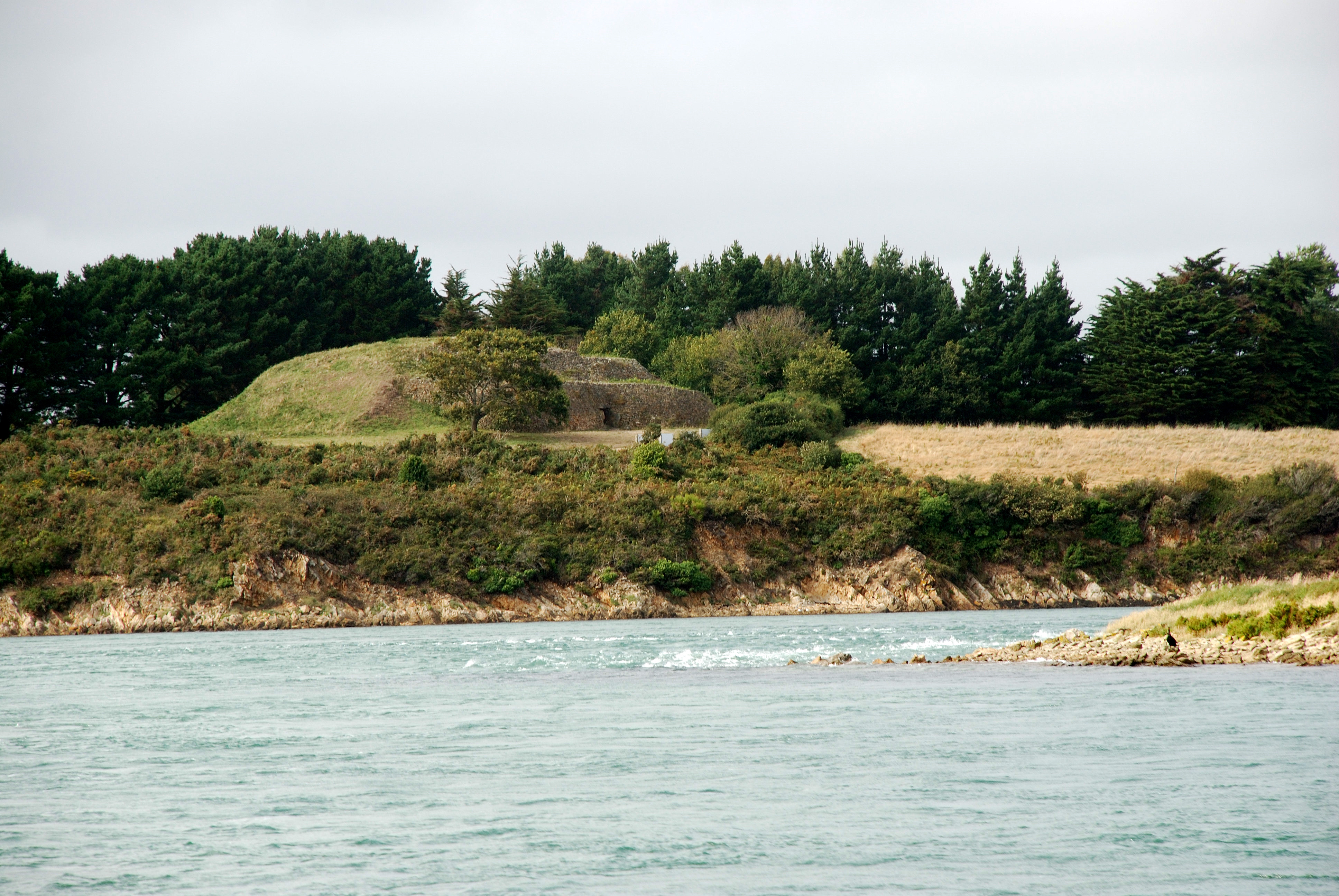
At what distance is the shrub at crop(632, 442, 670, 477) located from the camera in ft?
169

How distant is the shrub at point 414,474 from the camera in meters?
48.6

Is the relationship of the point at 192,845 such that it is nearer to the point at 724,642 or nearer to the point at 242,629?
the point at 724,642

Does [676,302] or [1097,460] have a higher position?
[676,302]

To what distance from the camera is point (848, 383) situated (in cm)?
6969

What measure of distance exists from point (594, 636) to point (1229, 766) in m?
22.1

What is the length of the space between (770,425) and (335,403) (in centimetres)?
2484

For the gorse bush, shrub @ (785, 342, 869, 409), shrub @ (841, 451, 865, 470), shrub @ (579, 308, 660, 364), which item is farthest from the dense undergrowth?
shrub @ (579, 308, 660, 364)

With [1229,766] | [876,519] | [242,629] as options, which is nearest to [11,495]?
[242,629]

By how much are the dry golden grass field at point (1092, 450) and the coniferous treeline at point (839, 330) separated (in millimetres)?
6167

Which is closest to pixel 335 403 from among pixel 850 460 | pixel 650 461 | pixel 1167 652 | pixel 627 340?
pixel 650 461

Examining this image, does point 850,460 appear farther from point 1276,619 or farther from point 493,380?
point 1276,619

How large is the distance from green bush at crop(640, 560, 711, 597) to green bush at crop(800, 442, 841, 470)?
12.5m

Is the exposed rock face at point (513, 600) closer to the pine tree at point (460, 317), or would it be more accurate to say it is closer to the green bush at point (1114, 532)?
the green bush at point (1114, 532)

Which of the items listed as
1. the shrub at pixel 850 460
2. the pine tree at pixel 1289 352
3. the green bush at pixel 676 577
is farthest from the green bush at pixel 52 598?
the pine tree at pixel 1289 352
